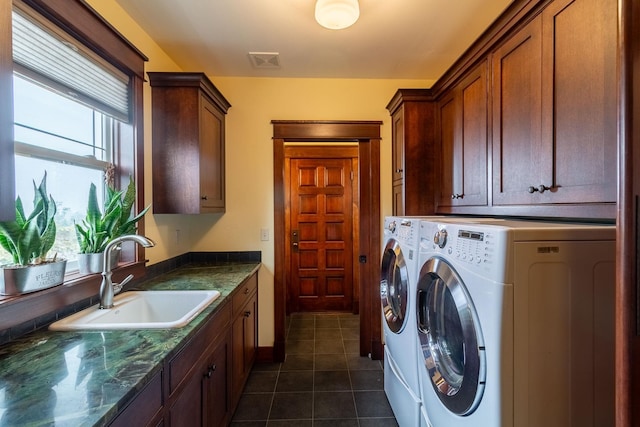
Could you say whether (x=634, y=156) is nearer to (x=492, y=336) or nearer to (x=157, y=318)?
(x=492, y=336)

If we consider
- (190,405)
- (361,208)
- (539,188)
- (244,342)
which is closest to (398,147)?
(361,208)

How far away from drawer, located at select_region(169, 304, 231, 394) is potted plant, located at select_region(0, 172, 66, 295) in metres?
0.62

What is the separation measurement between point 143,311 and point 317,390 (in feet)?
4.50

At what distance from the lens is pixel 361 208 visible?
265cm

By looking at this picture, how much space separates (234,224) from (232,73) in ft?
4.37

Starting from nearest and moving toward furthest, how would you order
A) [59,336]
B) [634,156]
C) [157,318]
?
[634,156] < [59,336] < [157,318]

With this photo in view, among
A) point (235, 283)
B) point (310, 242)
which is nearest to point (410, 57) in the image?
point (235, 283)

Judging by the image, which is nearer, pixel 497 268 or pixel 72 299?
pixel 497 268

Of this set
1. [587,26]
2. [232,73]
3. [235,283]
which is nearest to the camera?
[587,26]

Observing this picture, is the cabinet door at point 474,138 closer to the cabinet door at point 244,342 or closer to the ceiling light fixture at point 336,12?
the ceiling light fixture at point 336,12

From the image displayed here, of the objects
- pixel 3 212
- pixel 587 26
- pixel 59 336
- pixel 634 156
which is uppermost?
pixel 587 26

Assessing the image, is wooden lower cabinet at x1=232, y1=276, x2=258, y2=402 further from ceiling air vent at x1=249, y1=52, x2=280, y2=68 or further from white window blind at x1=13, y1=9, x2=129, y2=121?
ceiling air vent at x1=249, y1=52, x2=280, y2=68

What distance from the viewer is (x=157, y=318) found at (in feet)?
5.38

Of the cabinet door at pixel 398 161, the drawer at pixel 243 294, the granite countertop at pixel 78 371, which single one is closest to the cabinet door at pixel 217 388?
the drawer at pixel 243 294
